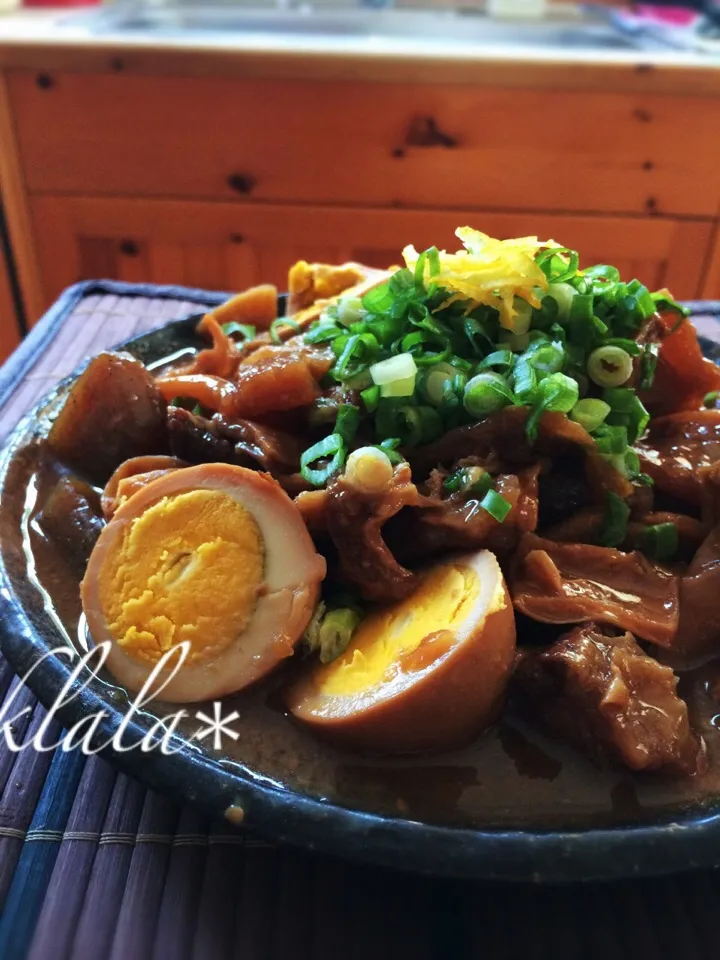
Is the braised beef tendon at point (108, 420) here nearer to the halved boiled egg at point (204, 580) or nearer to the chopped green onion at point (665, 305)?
the halved boiled egg at point (204, 580)

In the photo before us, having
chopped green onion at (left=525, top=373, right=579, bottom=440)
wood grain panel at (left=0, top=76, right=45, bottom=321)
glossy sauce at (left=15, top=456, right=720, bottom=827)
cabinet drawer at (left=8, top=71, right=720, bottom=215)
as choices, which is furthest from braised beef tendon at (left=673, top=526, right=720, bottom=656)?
wood grain panel at (left=0, top=76, right=45, bottom=321)

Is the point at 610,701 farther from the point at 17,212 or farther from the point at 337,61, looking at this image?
the point at 17,212

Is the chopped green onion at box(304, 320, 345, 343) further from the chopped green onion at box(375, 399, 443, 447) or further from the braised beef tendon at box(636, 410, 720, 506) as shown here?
the braised beef tendon at box(636, 410, 720, 506)

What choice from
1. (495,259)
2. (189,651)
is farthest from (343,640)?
(495,259)

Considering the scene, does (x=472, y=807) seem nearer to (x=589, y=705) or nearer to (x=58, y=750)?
(x=589, y=705)

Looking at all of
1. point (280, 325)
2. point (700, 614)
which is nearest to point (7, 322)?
point (280, 325)

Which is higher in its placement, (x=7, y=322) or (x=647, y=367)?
(x=647, y=367)

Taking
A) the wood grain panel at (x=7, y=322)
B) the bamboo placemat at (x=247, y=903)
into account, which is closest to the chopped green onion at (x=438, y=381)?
the bamboo placemat at (x=247, y=903)
